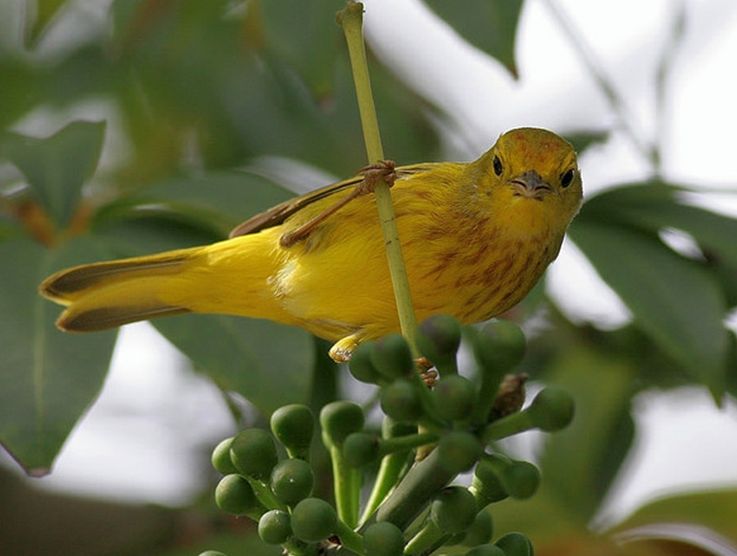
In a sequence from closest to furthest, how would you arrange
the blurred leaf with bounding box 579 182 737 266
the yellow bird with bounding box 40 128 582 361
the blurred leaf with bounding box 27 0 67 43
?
the yellow bird with bounding box 40 128 582 361 → the blurred leaf with bounding box 579 182 737 266 → the blurred leaf with bounding box 27 0 67 43

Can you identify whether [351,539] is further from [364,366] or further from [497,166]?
[497,166]

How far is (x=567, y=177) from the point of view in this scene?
3033 mm

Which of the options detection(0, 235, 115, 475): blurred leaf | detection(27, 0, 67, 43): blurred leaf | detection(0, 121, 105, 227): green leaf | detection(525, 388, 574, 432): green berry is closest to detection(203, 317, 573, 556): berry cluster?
detection(525, 388, 574, 432): green berry

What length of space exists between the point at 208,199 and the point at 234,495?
126 cm

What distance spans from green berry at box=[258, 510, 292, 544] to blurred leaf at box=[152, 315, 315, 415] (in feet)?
2.69

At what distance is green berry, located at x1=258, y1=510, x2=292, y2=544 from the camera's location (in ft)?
5.20

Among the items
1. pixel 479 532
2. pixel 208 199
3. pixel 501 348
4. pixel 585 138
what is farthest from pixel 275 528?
pixel 585 138

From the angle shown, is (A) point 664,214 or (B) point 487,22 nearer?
(B) point 487,22

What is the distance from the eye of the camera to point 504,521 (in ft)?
10.2

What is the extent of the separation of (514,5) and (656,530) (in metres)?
1.29

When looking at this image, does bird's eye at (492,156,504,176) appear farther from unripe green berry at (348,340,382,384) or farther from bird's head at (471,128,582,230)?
unripe green berry at (348,340,382,384)

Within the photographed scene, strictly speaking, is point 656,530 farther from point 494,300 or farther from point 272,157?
point 272,157

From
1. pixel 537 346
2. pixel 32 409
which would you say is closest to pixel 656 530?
pixel 537 346

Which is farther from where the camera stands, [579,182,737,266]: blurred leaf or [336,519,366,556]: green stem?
[579,182,737,266]: blurred leaf
